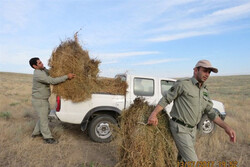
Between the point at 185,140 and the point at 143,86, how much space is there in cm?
277

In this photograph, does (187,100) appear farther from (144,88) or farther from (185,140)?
(144,88)

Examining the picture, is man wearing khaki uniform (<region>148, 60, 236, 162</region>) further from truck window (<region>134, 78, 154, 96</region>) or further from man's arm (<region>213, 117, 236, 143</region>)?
truck window (<region>134, 78, 154, 96</region>)

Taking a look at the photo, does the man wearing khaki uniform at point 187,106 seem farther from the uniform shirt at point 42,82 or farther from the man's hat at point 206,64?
the uniform shirt at point 42,82

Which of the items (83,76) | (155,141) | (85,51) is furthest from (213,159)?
(85,51)

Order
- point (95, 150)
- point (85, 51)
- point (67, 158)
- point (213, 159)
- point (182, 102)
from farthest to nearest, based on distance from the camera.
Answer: point (85, 51) < point (95, 150) < point (213, 159) < point (67, 158) < point (182, 102)

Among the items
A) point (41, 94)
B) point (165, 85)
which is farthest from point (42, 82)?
point (165, 85)

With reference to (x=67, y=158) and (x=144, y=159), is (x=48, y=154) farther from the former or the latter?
(x=144, y=159)

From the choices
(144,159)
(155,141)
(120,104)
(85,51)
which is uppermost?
(85,51)

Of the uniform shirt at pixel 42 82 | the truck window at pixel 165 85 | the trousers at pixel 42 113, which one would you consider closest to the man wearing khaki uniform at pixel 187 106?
the truck window at pixel 165 85

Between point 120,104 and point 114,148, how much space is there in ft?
3.57

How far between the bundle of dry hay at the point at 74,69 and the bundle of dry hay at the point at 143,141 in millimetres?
2004

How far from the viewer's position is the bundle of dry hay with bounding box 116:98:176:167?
9.36 feet

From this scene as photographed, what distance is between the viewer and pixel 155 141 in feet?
9.58

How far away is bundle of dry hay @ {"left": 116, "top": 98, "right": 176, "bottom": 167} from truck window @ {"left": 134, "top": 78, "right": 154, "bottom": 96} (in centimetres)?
217
